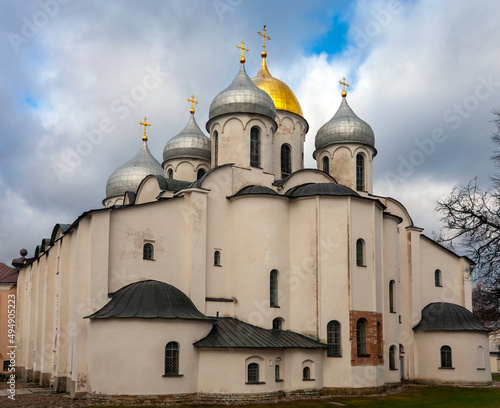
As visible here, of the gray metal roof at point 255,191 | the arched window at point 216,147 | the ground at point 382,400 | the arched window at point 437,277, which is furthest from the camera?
the arched window at point 437,277

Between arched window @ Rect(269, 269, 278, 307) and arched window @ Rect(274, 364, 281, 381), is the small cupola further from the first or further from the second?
arched window @ Rect(274, 364, 281, 381)

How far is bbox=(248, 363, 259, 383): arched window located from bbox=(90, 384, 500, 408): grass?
3.71ft

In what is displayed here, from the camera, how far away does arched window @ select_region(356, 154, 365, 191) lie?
101ft

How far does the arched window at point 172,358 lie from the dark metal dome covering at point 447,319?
1472 centimetres

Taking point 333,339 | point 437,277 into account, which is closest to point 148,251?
point 333,339

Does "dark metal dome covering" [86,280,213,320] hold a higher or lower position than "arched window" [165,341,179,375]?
higher

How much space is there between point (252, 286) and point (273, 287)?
1054 mm

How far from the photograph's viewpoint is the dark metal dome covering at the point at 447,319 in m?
29.0

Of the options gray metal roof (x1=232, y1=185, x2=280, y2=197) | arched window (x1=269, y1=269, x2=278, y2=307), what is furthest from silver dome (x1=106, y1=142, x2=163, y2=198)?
arched window (x1=269, y1=269, x2=278, y2=307)

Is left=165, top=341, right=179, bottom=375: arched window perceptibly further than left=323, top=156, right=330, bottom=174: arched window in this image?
No

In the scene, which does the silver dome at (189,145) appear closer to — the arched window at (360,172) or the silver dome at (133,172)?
the silver dome at (133,172)

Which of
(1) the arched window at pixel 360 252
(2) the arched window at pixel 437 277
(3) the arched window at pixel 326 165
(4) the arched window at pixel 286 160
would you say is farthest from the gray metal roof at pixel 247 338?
(2) the arched window at pixel 437 277

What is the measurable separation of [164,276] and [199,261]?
62.0 inches

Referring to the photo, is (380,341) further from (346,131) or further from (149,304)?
(346,131)
